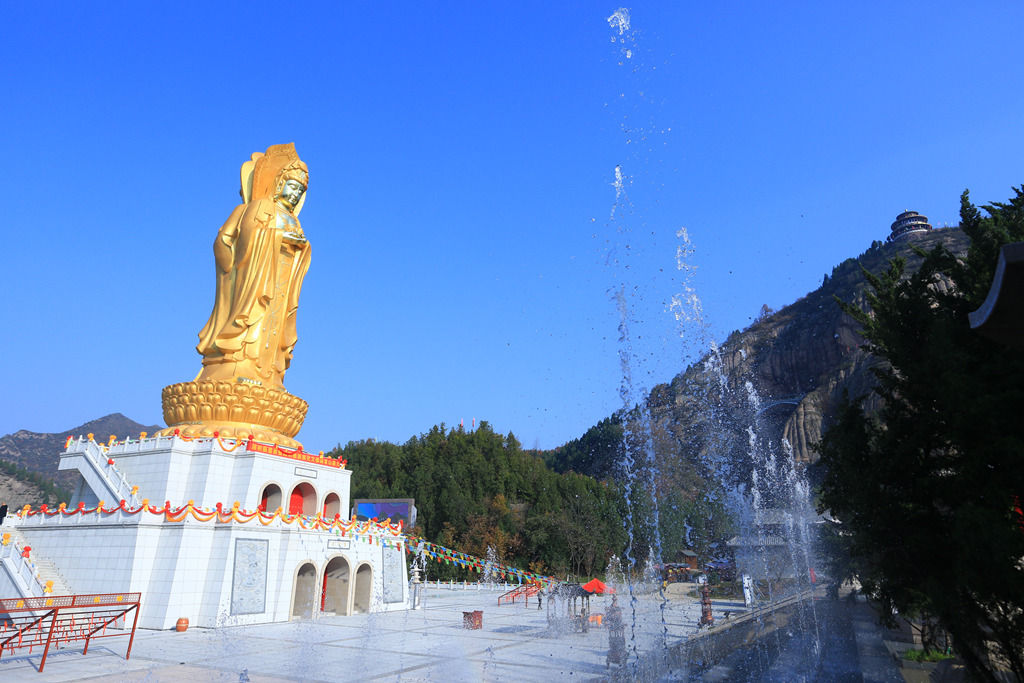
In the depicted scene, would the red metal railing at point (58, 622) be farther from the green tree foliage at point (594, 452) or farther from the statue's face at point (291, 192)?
the green tree foliage at point (594, 452)

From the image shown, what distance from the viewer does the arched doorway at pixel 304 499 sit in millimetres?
20469

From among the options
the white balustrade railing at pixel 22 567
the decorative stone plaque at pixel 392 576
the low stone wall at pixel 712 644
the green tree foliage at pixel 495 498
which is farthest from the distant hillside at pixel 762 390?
the white balustrade railing at pixel 22 567

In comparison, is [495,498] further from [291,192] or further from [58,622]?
[58,622]

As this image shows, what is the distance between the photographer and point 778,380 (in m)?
73.2

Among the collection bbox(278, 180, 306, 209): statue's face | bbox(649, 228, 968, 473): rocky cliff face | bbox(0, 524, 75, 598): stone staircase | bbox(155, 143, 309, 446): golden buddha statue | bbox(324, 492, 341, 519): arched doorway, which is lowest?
bbox(0, 524, 75, 598): stone staircase

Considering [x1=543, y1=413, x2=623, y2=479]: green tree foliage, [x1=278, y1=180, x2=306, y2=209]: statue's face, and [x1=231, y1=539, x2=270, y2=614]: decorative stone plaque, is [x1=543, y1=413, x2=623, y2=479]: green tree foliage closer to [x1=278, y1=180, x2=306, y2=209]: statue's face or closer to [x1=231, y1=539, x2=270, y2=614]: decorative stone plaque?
[x1=278, y1=180, x2=306, y2=209]: statue's face

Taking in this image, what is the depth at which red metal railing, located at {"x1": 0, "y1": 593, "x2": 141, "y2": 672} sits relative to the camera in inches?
397

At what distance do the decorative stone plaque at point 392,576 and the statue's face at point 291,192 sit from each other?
13891 millimetres

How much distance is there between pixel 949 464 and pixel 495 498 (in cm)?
3821

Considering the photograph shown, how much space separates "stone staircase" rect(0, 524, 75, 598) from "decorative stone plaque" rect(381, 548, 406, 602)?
28.5ft

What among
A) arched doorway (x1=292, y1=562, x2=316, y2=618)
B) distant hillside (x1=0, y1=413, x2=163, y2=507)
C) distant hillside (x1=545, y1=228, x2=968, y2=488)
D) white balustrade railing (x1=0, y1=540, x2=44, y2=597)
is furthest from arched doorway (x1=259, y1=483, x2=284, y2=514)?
distant hillside (x1=0, y1=413, x2=163, y2=507)

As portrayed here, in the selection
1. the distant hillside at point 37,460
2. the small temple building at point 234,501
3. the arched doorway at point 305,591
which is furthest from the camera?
the distant hillside at point 37,460

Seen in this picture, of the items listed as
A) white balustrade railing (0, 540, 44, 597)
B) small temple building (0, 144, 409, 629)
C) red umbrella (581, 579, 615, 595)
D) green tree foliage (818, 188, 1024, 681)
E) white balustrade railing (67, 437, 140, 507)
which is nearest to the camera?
green tree foliage (818, 188, 1024, 681)

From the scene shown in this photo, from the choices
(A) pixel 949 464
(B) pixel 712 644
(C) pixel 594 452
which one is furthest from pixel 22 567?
(C) pixel 594 452
